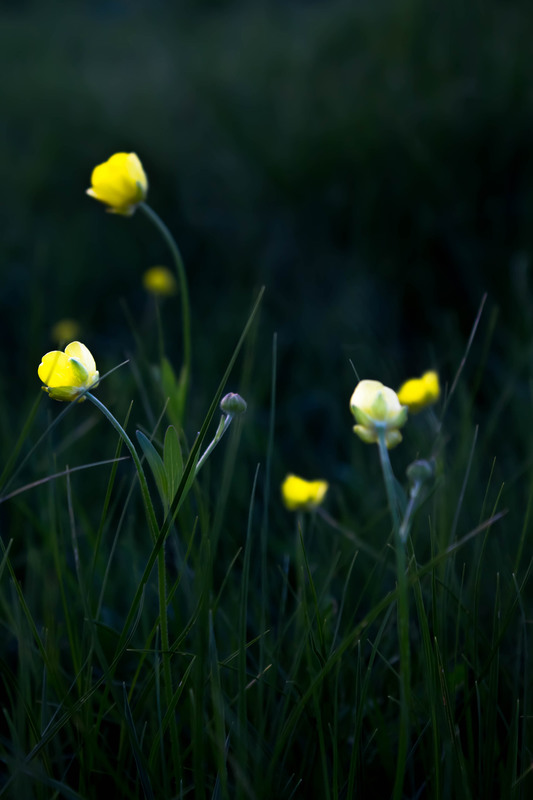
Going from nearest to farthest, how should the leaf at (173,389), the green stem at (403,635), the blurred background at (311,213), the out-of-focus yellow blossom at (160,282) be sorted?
1. the green stem at (403,635)
2. the leaf at (173,389)
3. the blurred background at (311,213)
4. the out-of-focus yellow blossom at (160,282)

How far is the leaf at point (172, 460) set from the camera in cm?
64

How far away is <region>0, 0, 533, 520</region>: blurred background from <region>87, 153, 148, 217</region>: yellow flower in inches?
19.1

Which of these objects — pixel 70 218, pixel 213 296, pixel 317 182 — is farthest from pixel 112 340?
pixel 317 182

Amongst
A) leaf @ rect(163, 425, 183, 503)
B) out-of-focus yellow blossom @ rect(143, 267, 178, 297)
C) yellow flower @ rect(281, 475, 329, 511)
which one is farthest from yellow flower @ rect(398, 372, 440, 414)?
out-of-focus yellow blossom @ rect(143, 267, 178, 297)

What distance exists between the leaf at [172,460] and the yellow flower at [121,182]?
0.54m

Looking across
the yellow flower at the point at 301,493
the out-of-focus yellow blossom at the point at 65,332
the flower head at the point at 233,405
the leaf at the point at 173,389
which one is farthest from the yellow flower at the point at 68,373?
the out-of-focus yellow blossom at the point at 65,332

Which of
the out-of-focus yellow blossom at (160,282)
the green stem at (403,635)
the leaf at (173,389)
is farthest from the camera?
the out-of-focus yellow blossom at (160,282)

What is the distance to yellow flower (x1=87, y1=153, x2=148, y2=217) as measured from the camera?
102 cm

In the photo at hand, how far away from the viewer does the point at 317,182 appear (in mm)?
2174

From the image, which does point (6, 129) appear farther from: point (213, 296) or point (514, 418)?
point (514, 418)

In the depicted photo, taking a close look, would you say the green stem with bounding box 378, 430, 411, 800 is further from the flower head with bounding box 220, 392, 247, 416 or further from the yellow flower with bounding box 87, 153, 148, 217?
the yellow flower with bounding box 87, 153, 148, 217

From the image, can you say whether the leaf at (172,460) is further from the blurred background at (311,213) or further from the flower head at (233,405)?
the blurred background at (311,213)

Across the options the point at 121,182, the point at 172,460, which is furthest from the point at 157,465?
the point at 121,182

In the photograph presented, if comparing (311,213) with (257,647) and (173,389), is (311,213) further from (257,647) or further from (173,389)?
(257,647)
